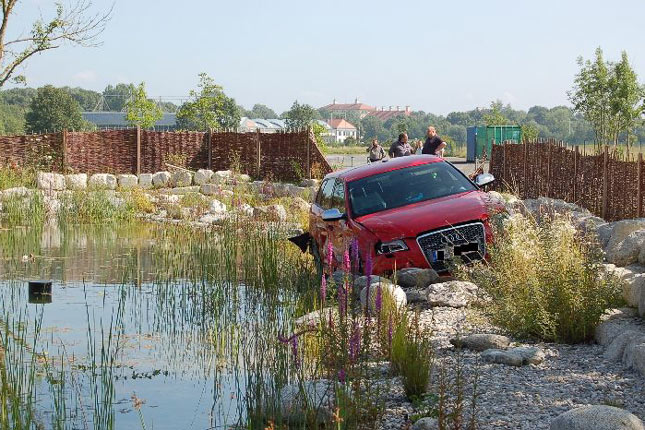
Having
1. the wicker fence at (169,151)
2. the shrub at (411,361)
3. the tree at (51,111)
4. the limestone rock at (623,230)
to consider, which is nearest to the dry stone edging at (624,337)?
the shrub at (411,361)

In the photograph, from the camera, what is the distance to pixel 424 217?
1183 centimetres

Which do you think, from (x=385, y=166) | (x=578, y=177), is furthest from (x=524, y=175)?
(x=385, y=166)

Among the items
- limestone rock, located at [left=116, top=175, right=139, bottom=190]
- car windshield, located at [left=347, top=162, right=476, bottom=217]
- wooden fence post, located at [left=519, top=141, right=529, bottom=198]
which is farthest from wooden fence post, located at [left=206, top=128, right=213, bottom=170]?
car windshield, located at [left=347, top=162, right=476, bottom=217]

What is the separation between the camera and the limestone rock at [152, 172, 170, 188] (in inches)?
1266

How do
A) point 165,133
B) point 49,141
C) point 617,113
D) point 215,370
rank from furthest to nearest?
point 617,113
point 165,133
point 49,141
point 215,370

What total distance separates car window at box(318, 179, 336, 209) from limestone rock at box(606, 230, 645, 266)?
3899 mm

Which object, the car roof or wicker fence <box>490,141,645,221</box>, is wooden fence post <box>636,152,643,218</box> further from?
the car roof

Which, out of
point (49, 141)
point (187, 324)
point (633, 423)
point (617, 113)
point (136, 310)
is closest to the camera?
point (633, 423)

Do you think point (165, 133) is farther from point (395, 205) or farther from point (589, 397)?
point (589, 397)

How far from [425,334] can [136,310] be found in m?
4.93

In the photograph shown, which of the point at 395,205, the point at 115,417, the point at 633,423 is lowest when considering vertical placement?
the point at 115,417

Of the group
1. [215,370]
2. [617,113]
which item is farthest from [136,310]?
[617,113]

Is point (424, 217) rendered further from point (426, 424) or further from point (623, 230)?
point (426, 424)

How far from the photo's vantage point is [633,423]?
5.54 meters
